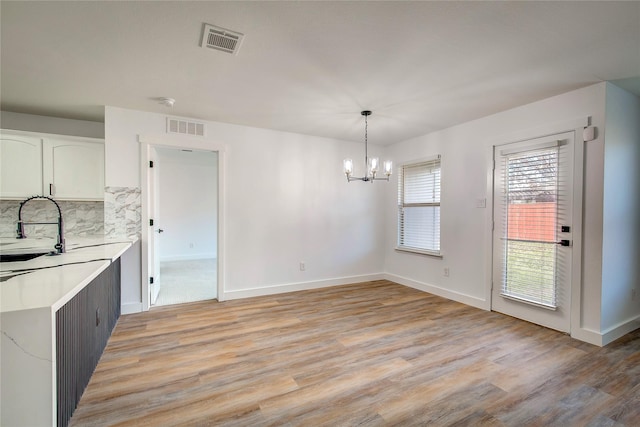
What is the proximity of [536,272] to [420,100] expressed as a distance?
234cm

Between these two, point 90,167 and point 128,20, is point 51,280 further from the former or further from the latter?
point 90,167

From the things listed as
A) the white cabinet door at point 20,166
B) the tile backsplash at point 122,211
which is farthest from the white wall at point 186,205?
the tile backsplash at point 122,211

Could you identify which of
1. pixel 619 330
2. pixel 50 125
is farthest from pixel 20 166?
pixel 619 330

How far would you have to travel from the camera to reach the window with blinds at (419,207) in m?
4.50

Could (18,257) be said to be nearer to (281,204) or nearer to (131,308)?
(131,308)

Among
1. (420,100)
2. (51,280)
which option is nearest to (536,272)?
(420,100)

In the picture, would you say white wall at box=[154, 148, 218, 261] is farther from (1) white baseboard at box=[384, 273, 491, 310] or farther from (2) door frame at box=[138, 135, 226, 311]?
(1) white baseboard at box=[384, 273, 491, 310]

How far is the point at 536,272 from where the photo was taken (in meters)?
3.22

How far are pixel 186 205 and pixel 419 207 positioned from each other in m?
6.01

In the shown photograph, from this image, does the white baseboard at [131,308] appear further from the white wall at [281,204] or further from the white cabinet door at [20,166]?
the white cabinet door at [20,166]

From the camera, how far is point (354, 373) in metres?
2.25

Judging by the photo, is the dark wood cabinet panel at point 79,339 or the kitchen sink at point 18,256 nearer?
the dark wood cabinet panel at point 79,339

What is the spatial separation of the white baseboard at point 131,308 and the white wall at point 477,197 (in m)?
3.94

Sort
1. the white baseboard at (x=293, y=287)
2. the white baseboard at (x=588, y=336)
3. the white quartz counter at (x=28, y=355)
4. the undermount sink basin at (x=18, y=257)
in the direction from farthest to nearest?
the white baseboard at (x=293, y=287) < the white baseboard at (x=588, y=336) < the undermount sink basin at (x=18, y=257) < the white quartz counter at (x=28, y=355)
